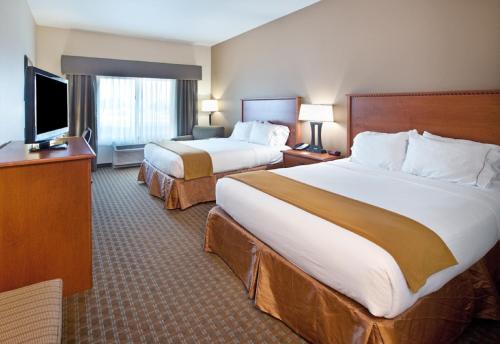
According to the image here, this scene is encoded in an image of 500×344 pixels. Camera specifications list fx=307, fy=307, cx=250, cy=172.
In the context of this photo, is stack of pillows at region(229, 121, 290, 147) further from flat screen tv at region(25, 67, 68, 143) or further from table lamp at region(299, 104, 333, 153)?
flat screen tv at region(25, 67, 68, 143)

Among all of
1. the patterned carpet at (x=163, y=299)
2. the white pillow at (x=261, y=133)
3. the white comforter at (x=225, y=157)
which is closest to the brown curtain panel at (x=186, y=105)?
the white comforter at (x=225, y=157)

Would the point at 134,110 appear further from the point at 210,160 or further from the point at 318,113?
the point at 318,113

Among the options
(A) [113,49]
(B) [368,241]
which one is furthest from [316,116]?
(A) [113,49]

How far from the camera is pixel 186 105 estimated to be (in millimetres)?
6910

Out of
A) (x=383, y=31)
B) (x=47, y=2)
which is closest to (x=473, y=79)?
(x=383, y=31)

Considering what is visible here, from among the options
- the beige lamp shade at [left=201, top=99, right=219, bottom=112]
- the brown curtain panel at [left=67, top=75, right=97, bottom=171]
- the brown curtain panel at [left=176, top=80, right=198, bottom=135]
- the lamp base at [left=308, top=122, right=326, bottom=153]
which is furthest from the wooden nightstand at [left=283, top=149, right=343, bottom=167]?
the brown curtain panel at [left=67, top=75, right=97, bottom=171]

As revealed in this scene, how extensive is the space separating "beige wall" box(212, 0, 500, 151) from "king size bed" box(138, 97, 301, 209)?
298 millimetres

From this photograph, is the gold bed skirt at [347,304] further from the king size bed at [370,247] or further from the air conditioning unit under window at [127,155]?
the air conditioning unit under window at [127,155]

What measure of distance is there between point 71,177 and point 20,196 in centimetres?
29

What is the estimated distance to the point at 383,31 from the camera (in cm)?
338

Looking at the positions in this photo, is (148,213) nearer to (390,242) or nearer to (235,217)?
(235,217)

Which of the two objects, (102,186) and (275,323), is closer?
(275,323)

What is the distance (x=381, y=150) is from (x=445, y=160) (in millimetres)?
613

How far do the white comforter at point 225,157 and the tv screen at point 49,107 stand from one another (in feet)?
4.23
